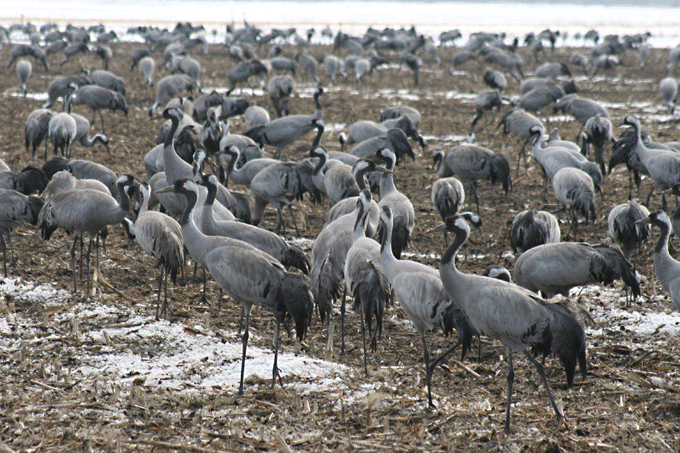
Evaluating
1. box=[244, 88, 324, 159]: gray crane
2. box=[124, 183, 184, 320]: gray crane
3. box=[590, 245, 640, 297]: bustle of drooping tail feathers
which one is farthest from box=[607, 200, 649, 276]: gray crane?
box=[244, 88, 324, 159]: gray crane

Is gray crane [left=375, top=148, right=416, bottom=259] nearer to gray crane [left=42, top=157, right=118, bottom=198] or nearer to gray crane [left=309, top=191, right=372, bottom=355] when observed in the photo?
gray crane [left=309, top=191, right=372, bottom=355]

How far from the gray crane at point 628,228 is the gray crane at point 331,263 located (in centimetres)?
276

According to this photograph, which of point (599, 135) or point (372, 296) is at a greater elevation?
point (599, 135)

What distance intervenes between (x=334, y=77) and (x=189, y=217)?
1828 cm

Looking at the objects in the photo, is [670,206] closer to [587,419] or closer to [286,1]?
[587,419]

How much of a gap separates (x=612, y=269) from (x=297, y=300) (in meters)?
2.77

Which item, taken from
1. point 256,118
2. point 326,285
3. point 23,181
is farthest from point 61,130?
point 326,285

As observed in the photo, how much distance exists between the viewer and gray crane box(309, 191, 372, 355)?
5324mm

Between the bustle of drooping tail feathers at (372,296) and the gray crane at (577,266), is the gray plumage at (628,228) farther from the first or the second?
the bustle of drooping tail feathers at (372,296)

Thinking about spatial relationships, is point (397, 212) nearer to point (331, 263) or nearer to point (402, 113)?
point (331, 263)

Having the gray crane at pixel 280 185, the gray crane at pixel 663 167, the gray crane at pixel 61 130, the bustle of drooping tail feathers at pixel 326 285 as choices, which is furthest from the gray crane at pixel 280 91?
the bustle of drooping tail feathers at pixel 326 285

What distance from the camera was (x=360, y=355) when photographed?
5277 millimetres

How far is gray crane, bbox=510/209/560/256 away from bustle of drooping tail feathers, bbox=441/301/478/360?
205 cm

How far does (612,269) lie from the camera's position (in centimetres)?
543
